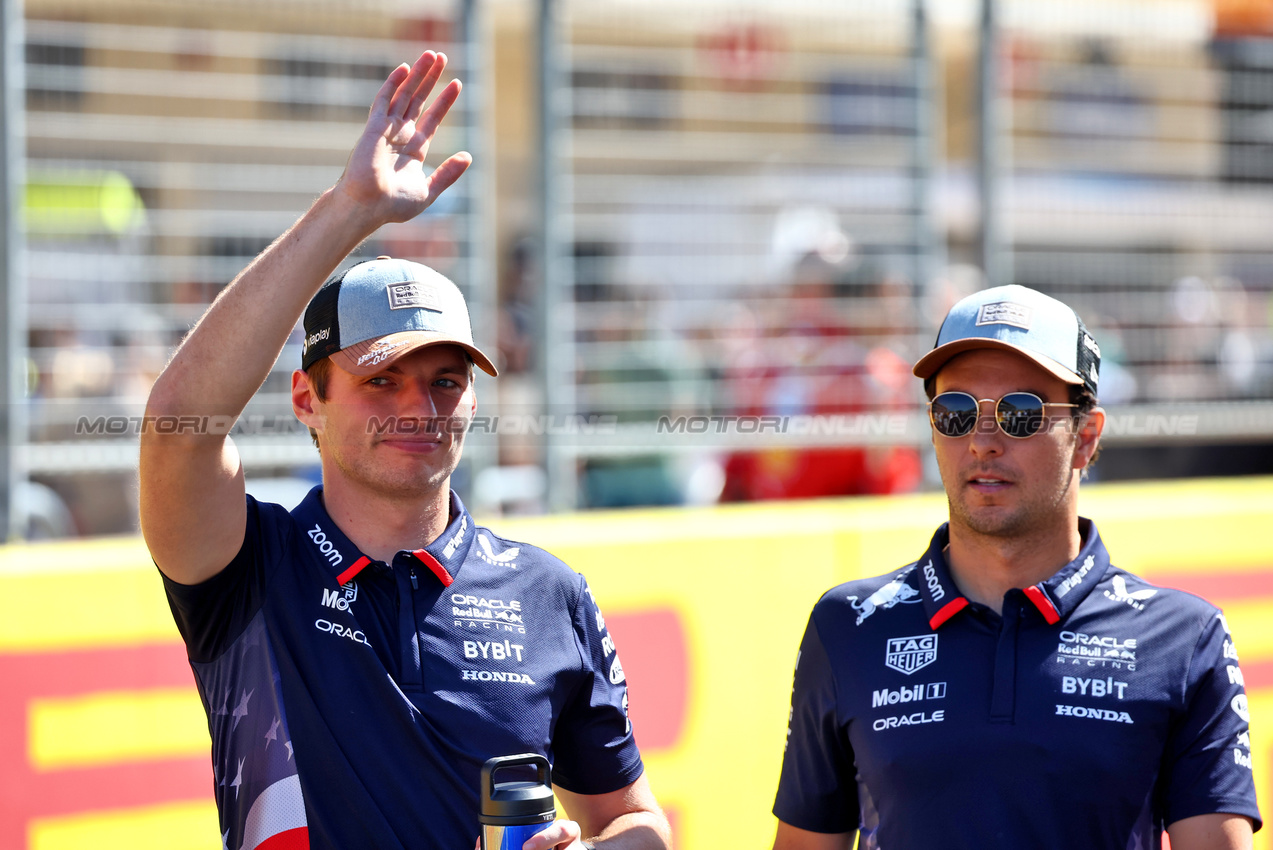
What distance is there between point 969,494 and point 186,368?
5.32 ft

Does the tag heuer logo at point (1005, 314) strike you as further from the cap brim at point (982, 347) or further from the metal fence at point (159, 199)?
the metal fence at point (159, 199)

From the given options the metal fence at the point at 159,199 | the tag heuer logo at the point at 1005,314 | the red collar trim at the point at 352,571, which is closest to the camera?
the red collar trim at the point at 352,571

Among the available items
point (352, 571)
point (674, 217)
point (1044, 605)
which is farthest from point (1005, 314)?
point (674, 217)

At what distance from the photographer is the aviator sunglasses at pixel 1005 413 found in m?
2.83

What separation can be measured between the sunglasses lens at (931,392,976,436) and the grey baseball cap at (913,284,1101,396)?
89 mm

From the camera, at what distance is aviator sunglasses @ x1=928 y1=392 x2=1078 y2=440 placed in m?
2.83

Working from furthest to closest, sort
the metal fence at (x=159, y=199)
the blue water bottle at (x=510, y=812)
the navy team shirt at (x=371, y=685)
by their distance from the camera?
the metal fence at (x=159, y=199), the navy team shirt at (x=371, y=685), the blue water bottle at (x=510, y=812)

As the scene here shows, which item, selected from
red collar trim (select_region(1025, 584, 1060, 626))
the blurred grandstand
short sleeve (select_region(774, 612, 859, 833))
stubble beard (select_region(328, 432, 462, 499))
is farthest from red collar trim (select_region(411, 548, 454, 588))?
the blurred grandstand

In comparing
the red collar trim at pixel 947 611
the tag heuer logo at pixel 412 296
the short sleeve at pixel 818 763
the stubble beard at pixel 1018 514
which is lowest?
the short sleeve at pixel 818 763

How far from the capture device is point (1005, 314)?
2.83 m

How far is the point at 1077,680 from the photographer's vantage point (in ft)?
8.68

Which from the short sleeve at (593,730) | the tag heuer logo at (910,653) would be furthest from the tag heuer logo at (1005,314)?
the short sleeve at (593,730)

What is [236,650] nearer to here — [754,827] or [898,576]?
[898,576]

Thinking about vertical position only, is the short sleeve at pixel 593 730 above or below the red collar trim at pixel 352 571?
below
